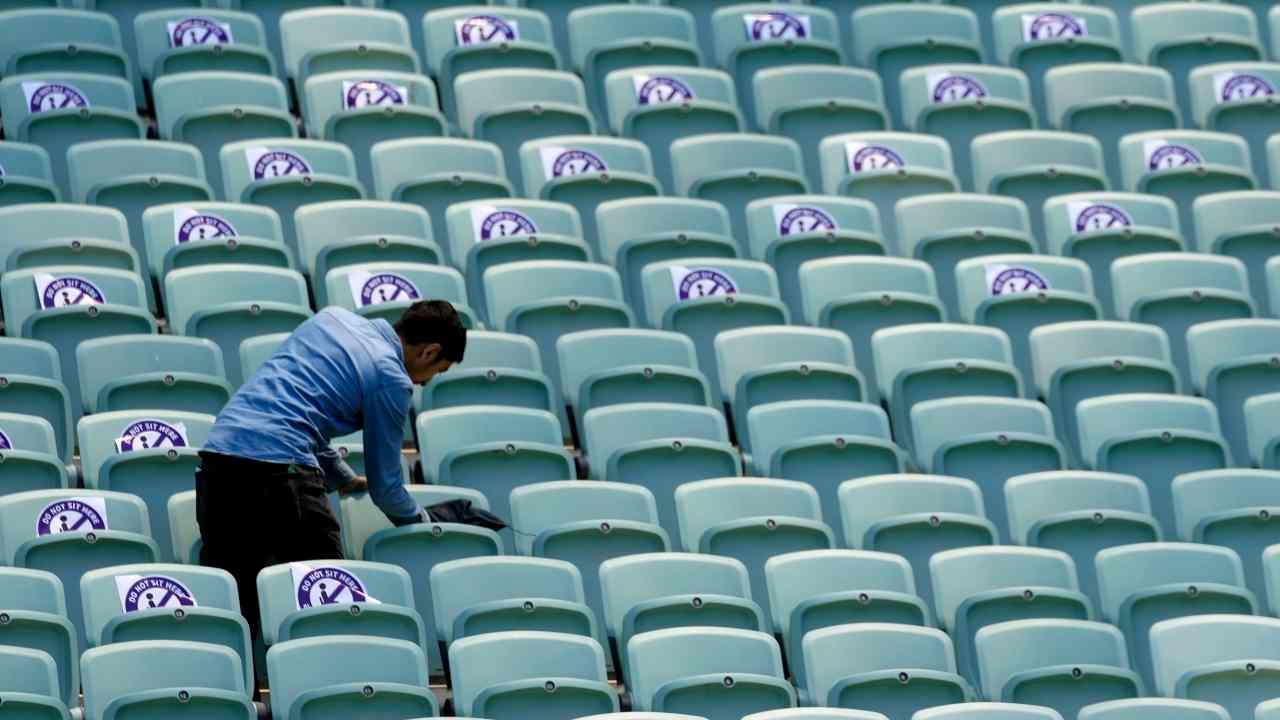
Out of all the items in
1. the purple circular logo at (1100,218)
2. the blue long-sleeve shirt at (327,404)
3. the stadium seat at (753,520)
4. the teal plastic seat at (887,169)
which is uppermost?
the teal plastic seat at (887,169)

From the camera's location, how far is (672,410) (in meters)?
7.30

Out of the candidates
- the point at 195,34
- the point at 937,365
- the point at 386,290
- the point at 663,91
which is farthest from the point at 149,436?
the point at 663,91

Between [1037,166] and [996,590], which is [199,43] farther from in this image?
[996,590]

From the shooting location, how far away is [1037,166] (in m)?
9.12

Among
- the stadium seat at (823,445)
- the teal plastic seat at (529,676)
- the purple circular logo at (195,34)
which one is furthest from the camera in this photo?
the purple circular logo at (195,34)

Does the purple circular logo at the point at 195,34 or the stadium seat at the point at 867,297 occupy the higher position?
the purple circular logo at the point at 195,34

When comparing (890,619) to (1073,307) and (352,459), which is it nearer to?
(352,459)

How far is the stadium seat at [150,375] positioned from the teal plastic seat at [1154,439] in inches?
103

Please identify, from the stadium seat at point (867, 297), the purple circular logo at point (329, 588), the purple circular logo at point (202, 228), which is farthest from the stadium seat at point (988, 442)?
the purple circular logo at point (202, 228)

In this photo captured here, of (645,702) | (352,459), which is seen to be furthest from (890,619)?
(352,459)

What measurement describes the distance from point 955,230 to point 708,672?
292cm

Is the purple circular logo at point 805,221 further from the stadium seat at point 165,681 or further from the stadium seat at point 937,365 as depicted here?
the stadium seat at point 165,681

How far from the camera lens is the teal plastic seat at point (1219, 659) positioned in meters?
6.27

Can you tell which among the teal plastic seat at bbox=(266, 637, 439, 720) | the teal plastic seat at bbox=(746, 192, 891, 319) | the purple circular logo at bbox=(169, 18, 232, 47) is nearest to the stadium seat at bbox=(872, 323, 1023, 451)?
the teal plastic seat at bbox=(746, 192, 891, 319)
